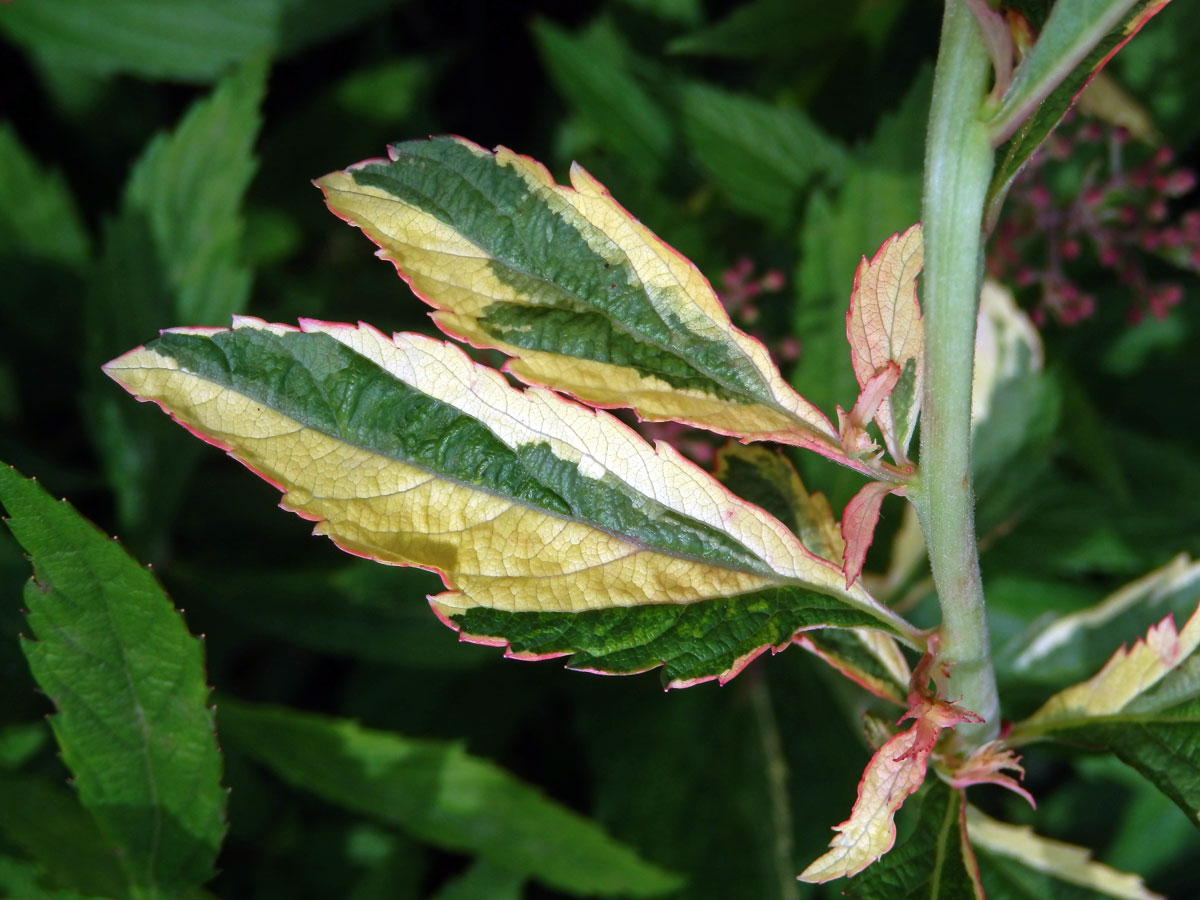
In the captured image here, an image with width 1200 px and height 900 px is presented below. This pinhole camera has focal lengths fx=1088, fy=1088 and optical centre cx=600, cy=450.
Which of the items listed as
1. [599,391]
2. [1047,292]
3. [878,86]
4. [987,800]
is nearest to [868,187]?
[1047,292]

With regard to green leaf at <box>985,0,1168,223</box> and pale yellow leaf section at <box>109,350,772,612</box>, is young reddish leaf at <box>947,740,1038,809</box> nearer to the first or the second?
pale yellow leaf section at <box>109,350,772,612</box>

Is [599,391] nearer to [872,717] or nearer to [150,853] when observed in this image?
[872,717]

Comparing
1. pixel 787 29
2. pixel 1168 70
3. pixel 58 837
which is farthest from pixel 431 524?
pixel 1168 70

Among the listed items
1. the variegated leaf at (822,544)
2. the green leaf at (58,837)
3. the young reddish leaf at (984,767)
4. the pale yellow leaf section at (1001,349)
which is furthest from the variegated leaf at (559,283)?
the pale yellow leaf section at (1001,349)

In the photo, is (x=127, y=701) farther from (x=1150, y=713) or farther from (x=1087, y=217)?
(x=1087, y=217)

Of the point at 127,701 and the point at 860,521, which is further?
the point at 127,701

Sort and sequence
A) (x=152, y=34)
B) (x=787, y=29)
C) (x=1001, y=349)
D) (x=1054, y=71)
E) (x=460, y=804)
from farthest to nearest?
(x=152, y=34) < (x=787, y=29) < (x=1001, y=349) < (x=460, y=804) < (x=1054, y=71)

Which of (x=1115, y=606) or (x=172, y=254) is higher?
(x=172, y=254)

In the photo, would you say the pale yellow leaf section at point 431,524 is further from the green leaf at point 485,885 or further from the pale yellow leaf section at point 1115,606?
the green leaf at point 485,885
